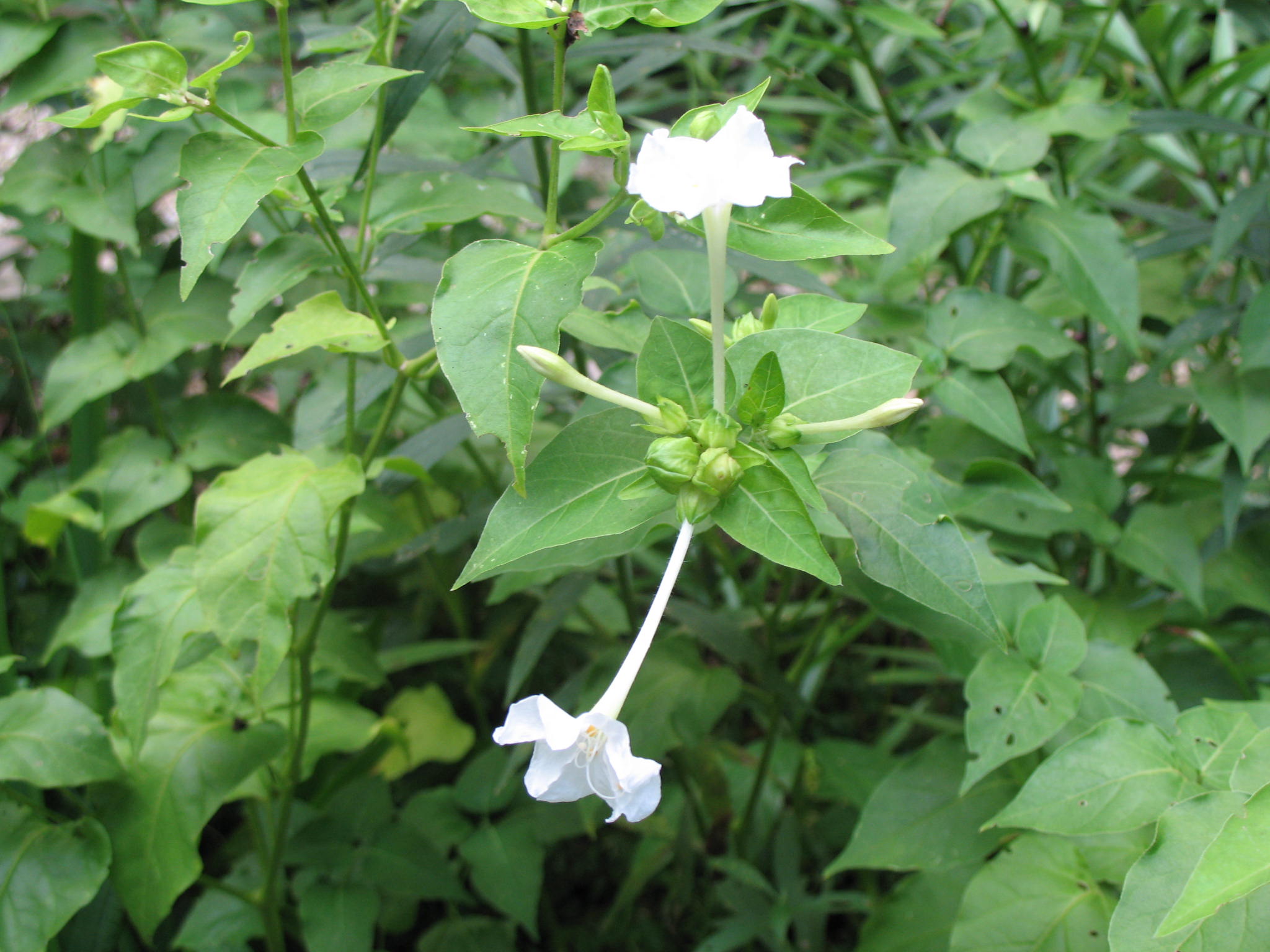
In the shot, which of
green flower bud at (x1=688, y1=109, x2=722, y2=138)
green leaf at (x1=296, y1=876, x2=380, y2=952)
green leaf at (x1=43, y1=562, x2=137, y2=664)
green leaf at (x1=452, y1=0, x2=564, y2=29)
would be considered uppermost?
green leaf at (x1=452, y1=0, x2=564, y2=29)

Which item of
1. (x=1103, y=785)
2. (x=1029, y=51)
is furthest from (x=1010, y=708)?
(x=1029, y=51)

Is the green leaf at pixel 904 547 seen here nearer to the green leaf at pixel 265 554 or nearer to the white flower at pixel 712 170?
the white flower at pixel 712 170

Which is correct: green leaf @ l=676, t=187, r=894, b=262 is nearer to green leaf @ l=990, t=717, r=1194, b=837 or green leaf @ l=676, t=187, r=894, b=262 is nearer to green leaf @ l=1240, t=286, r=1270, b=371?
green leaf @ l=990, t=717, r=1194, b=837

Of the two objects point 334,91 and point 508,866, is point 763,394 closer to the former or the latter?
point 334,91

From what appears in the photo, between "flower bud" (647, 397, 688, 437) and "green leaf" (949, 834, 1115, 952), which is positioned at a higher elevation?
"flower bud" (647, 397, 688, 437)

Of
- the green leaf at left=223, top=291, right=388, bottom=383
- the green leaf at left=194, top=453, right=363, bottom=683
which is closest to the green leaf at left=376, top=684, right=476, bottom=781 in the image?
the green leaf at left=194, top=453, right=363, bottom=683

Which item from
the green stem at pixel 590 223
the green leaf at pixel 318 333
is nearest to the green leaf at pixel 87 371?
the green leaf at pixel 318 333
